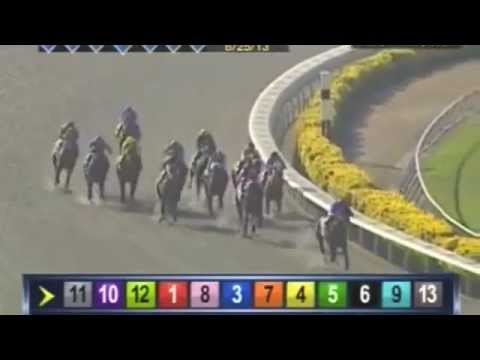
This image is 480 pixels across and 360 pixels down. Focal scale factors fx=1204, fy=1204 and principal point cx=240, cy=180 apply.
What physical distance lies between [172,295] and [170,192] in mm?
576

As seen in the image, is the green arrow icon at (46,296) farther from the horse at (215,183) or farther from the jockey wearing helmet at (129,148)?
the horse at (215,183)

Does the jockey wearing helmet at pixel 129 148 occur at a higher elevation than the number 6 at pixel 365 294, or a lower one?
higher

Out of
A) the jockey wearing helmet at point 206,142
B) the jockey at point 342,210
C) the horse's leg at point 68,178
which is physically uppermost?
the jockey wearing helmet at point 206,142

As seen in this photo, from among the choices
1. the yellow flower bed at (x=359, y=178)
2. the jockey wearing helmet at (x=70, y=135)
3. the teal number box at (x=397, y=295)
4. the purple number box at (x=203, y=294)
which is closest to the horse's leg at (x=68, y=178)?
the jockey wearing helmet at (x=70, y=135)

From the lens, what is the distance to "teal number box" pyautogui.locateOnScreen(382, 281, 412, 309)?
21.8 feet

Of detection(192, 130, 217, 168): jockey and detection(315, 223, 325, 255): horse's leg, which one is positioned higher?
detection(192, 130, 217, 168): jockey

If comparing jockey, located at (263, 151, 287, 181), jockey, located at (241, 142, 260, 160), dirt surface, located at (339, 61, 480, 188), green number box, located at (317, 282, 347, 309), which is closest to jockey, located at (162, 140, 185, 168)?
jockey, located at (241, 142, 260, 160)

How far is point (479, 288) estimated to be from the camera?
21.7 feet

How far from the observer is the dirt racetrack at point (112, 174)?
670 cm

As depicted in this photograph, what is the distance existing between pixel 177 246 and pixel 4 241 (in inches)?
38.2

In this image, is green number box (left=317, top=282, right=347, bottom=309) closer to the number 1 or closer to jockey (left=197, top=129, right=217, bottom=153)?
the number 1
